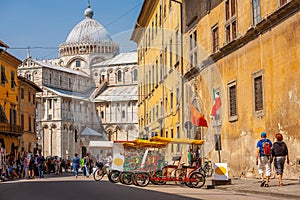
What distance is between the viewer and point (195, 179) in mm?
21469

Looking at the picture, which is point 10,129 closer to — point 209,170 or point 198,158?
point 209,170

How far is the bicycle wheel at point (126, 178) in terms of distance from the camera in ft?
79.8

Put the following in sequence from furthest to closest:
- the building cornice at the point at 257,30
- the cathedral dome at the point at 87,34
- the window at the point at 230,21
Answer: the cathedral dome at the point at 87,34 → the window at the point at 230,21 → the building cornice at the point at 257,30

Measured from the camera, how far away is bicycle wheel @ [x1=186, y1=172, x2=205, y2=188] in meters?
21.4

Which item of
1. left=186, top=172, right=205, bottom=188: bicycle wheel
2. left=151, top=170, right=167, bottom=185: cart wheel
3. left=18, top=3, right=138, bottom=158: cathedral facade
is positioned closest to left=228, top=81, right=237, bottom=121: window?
left=151, top=170, right=167, bottom=185: cart wheel

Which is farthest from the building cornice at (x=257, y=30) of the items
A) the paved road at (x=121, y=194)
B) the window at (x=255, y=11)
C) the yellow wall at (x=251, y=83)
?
the paved road at (x=121, y=194)

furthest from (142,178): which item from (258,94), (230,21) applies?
(230,21)

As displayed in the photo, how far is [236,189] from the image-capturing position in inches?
734

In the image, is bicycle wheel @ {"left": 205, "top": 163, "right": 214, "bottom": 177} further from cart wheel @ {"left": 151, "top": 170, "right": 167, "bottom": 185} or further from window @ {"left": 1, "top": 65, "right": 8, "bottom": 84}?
window @ {"left": 1, "top": 65, "right": 8, "bottom": 84}

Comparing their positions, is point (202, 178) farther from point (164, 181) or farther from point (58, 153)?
point (58, 153)

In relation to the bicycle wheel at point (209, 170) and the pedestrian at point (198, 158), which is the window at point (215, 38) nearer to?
the pedestrian at point (198, 158)

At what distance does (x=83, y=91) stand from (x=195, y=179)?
12930 cm

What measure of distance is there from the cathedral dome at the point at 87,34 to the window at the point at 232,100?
430 feet

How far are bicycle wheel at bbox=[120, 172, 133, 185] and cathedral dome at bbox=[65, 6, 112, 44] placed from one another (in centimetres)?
13362
